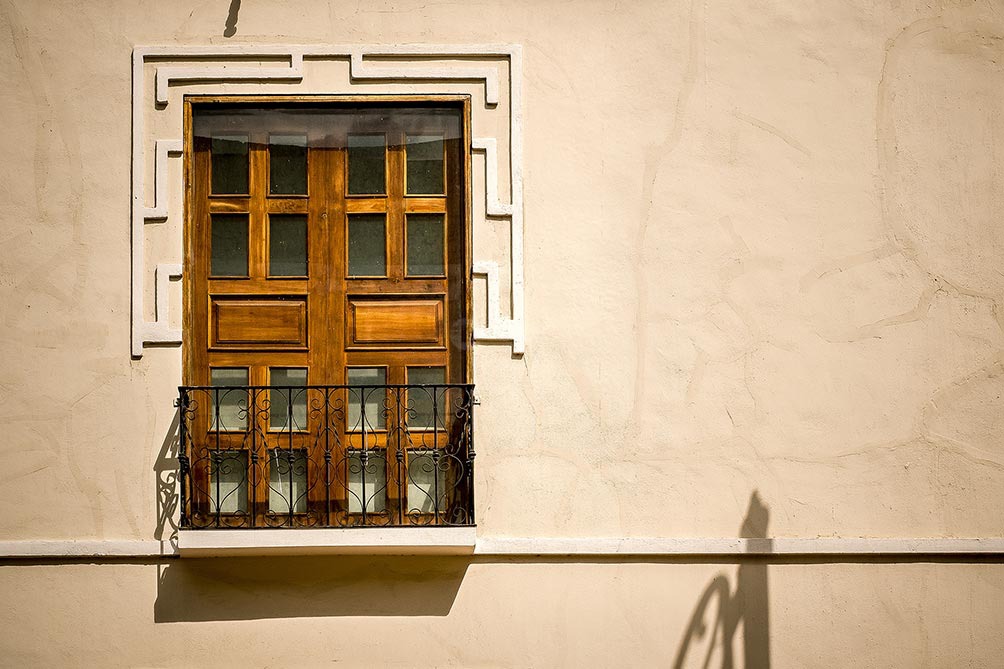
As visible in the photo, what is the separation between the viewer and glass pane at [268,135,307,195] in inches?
235

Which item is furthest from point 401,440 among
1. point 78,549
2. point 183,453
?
point 78,549

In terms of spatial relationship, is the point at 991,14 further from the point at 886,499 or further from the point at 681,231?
the point at 886,499

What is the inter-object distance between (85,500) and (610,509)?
307 cm

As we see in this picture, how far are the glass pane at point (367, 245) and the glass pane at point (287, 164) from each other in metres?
0.39

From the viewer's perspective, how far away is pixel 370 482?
5.86 meters

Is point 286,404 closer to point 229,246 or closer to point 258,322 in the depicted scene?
point 258,322

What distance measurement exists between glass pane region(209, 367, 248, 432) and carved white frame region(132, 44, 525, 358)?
1.41 feet

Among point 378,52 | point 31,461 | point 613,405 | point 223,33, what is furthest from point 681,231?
point 31,461

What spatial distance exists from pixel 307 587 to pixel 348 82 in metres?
3.01

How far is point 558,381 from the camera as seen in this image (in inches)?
228

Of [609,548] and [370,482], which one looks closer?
[609,548]

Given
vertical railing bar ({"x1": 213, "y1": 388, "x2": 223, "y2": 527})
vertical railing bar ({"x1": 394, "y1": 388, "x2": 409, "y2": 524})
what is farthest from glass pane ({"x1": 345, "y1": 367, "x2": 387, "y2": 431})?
vertical railing bar ({"x1": 213, "y1": 388, "x2": 223, "y2": 527})

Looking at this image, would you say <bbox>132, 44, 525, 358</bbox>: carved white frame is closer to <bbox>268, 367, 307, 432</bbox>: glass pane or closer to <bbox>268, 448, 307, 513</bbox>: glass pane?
<bbox>268, 367, 307, 432</bbox>: glass pane

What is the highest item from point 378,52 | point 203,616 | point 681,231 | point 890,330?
point 378,52
